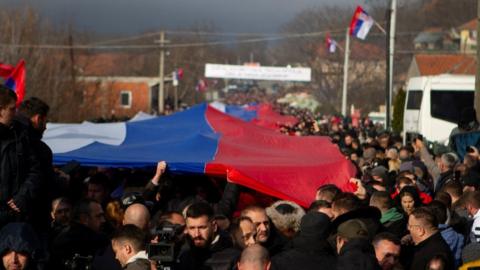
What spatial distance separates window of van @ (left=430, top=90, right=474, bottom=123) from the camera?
3250 centimetres

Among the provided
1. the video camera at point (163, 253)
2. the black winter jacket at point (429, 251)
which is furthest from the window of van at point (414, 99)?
the video camera at point (163, 253)

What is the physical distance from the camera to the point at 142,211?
8836 millimetres

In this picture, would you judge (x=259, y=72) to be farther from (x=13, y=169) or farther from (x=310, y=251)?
(x=13, y=169)

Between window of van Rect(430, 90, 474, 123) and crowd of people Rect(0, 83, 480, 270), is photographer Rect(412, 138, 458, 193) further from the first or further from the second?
window of van Rect(430, 90, 474, 123)

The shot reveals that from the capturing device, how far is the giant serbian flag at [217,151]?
12.8 metres

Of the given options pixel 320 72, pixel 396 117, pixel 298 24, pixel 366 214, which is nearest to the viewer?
pixel 366 214

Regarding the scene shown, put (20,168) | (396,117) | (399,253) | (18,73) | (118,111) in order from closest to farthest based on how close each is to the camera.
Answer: (20,168) < (399,253) < (18,73) < (396,117) < (118,111)

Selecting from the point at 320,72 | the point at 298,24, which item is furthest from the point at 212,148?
the point at 298,24

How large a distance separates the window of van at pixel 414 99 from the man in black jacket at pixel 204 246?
85.0 ft

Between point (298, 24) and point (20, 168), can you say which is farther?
point (298, 24)

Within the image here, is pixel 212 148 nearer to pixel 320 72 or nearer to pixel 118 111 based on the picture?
pixel 118 111

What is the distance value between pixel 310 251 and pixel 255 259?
1.05 metres

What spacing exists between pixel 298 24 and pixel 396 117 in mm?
46116

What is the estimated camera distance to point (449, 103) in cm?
3247
